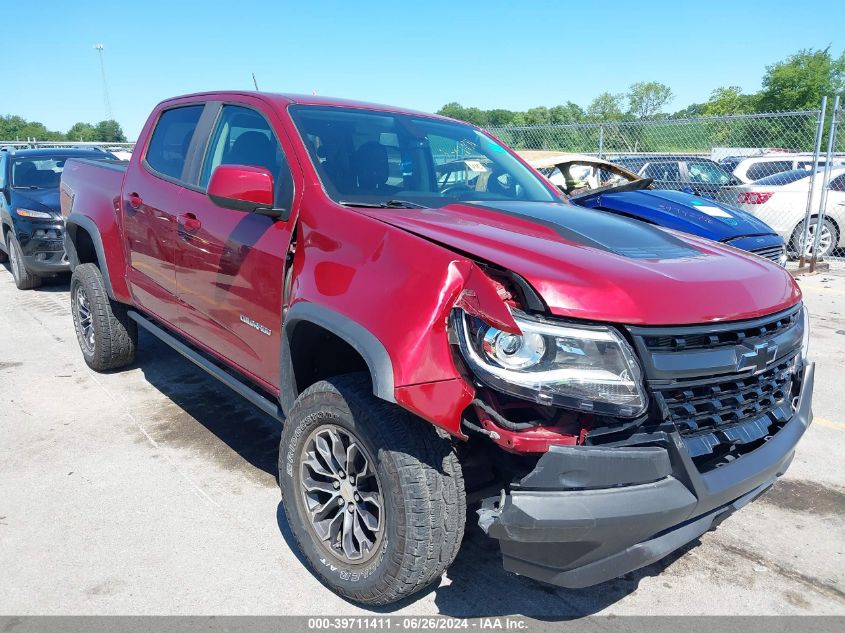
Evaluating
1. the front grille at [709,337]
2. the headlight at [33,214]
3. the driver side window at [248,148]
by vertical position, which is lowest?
the headlight at [33,214]

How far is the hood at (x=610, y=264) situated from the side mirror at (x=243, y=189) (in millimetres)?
473

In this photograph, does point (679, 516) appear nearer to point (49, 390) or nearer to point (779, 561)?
point (779, 561)

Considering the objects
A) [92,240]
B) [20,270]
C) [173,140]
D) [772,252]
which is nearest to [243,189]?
[173,140]

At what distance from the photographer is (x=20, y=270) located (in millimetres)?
8508

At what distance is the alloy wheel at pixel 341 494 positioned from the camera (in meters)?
2.49

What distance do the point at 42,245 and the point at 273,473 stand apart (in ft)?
20.0

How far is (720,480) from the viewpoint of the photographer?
2178mm

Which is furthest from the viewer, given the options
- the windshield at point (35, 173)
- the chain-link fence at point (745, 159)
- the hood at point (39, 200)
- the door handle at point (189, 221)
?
the chain-link fence at point (745, 159)

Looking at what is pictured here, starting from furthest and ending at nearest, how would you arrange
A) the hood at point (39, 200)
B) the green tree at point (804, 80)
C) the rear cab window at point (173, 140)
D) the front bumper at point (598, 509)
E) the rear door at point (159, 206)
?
the green tree at point (804, 80) < the hood at point (39, 200) < the rear cab window at point (173, 140) < the rear door at point (159, 206) < the front bumper at point (598, 509)

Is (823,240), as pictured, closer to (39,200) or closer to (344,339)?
(344,339)

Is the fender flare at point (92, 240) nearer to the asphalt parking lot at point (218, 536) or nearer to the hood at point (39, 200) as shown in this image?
the asphalt parking lot at point (218, 536)

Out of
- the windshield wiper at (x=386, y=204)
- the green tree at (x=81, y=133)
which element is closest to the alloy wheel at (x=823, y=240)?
the windshield wiper at (x=386, y=204)

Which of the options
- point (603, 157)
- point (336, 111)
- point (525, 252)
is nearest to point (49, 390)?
point (336, 111)

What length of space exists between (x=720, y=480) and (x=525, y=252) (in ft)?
3.12
